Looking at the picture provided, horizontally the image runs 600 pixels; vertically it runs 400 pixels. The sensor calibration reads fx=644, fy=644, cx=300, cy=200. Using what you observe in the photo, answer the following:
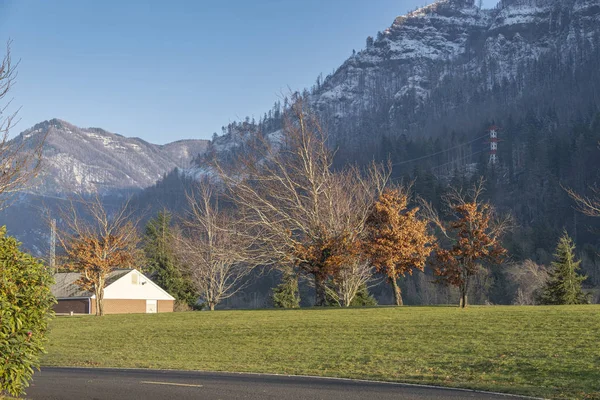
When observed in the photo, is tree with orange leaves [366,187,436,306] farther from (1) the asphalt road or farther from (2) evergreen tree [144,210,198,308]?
(2) evergreen tree [144,210,198,308]

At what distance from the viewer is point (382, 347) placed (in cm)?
1912

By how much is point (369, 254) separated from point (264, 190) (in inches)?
271

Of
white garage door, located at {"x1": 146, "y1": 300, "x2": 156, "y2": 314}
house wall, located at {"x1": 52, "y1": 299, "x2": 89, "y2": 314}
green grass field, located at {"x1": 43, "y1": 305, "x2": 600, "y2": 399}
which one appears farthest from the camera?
white garage door, located at {"x1": 146, "y1": 300, "x2": 156, "y2": 314}

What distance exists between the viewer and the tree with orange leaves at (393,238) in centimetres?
3466

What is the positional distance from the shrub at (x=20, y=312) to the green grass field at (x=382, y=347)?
7.38 metres

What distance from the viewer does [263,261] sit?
1382 inches

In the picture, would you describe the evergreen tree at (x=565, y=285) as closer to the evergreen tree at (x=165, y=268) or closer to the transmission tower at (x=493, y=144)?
the evergreen tree at (x=165, y=268)

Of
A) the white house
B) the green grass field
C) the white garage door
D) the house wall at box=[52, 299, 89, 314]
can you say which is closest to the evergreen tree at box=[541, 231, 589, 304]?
the green grass field

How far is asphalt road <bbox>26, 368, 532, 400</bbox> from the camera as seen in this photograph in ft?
37.9

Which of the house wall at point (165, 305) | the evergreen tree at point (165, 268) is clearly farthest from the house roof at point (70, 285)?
the house wall at point (165, 305)

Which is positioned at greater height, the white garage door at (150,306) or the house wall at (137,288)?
the house wall at (137,288)

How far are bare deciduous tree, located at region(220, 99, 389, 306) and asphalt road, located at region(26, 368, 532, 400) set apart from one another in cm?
1868

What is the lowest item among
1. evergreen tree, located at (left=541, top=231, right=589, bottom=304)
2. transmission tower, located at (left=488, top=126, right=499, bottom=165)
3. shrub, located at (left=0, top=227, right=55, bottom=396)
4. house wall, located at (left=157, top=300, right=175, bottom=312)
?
house wall, located at (left=157, top=300, right=175, bottom=312)

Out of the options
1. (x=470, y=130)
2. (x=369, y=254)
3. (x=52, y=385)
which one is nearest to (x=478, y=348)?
(x=52, y=385)
